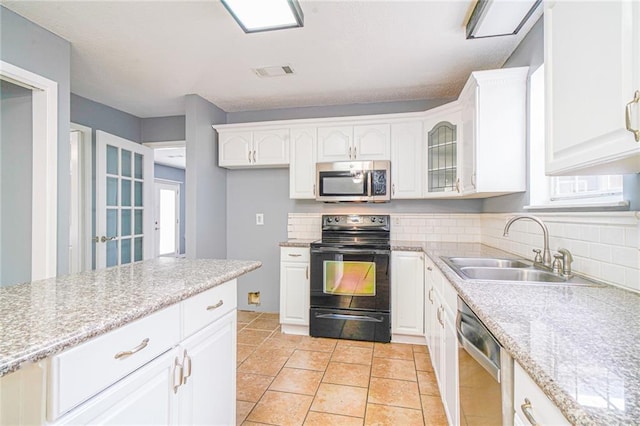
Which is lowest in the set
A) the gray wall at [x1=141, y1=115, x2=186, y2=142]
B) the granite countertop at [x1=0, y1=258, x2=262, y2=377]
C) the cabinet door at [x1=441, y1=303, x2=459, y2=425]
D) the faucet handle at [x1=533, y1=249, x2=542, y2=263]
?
the cabinet door at [x1=441, y1=303, x2=459, y2=425]

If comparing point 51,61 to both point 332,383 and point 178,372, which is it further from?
point 332,383

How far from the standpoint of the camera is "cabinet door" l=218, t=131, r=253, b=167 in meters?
3.44

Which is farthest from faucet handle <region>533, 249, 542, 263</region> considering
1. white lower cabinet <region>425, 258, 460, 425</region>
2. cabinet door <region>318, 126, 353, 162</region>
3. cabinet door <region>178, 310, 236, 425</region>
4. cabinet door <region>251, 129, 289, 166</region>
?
cabinet door <region>251, 129, 289, 166</region>

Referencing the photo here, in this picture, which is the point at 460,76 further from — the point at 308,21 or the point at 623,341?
the point at 623,341

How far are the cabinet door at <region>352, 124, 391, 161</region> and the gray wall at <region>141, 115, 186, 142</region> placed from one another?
7.39 feet

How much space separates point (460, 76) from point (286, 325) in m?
2.84

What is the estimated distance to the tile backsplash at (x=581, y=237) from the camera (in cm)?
123

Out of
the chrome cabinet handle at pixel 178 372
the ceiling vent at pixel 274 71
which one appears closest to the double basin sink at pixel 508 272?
the chrome cabinet handle at pixel 178 372

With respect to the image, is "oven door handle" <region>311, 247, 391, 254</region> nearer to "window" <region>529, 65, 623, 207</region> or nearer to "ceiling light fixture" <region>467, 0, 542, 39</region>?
"window" <region>529, 65, 623, 207</region>

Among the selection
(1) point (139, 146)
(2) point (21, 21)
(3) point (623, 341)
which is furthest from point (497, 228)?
(1) point (139, 146)

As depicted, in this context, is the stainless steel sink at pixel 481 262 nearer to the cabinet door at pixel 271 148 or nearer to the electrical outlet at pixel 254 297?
the cabinet door at pixel 271 148

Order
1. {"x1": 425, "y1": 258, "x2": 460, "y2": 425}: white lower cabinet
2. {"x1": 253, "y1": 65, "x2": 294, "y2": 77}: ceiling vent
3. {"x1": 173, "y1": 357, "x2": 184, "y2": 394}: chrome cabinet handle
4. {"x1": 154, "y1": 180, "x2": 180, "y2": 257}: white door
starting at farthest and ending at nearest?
{"x1": 154, "y1": 180, "x2": 180, "y2": 257}: white door < {"x1": 253, "y1": 65, "x2": 294, "y2": 77}: ceiling vent < {"x1": 425, "y1": 258, "x2": 460, "y2": 425}: white lower cabinet < {"x1": 173, "y1": 357, "x2": 184, "y2": 394}: chrome cabinet handle

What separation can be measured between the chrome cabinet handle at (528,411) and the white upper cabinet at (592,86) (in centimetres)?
68

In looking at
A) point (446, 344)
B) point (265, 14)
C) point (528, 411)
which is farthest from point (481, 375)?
point (265, 14)
